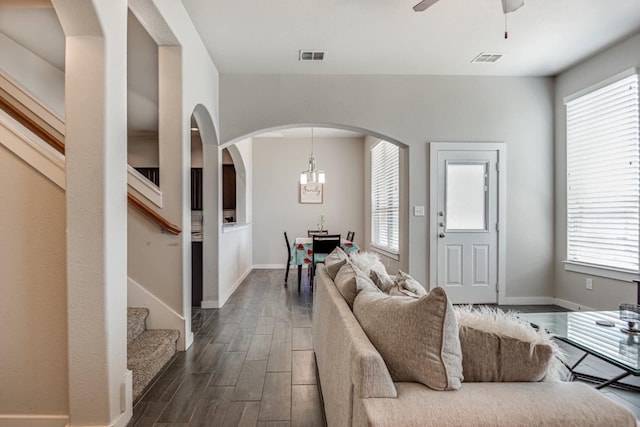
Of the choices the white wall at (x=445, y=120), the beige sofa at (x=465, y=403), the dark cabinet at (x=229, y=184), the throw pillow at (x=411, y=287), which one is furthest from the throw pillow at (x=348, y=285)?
the dark cabinet at (x=229, y=184)

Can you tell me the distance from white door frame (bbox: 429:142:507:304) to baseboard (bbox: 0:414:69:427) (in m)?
3.88

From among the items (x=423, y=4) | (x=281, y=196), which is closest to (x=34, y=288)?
(x=423, y=4)

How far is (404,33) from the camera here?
3.46 metres

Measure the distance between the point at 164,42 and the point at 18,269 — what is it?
2130 millimetres

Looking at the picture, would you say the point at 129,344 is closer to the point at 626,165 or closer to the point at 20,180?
the point at 20,180

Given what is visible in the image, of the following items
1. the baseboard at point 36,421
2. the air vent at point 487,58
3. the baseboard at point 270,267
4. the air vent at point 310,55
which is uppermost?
the air vent at point 487,58

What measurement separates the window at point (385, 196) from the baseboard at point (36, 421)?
14.3 feet

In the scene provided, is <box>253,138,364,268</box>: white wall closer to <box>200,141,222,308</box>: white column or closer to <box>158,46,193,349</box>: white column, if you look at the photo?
<box>200,141,222,308</box>: white column

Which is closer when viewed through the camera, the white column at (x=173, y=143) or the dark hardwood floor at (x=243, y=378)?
the dark hardwood floor at (x=243, y=378)

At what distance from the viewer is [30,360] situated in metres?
1.81

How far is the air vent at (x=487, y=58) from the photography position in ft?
12.9

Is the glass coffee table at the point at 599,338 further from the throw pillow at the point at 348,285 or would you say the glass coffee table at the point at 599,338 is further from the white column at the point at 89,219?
the white column at the point at 89,219

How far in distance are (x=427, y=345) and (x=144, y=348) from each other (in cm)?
228

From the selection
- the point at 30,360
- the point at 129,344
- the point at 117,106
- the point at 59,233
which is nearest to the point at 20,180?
the point at 59,233
